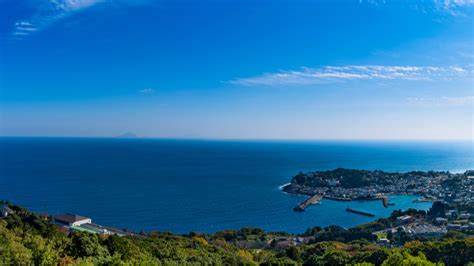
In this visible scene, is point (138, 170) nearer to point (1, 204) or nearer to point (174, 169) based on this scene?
point (174, 169)

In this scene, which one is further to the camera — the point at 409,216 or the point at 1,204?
the point at 409,216

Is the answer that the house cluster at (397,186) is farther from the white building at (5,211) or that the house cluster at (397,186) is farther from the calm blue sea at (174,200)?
the white building at (5,211)

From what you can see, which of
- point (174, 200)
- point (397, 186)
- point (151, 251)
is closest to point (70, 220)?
point (151, 251)

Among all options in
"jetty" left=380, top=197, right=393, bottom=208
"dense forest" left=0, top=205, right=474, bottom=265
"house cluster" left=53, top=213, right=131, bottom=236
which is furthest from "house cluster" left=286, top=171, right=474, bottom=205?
"house cluster" left=53, top=213, right=131, bottom=236

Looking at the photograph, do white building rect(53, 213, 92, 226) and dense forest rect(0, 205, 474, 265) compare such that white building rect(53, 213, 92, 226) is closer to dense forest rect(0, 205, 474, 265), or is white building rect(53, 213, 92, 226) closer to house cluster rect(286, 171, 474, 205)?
dense forest rect(0, 205, 474, 265)

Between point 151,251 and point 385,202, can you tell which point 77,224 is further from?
point 385,202

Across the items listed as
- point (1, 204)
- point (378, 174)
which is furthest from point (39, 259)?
point (378, 174)

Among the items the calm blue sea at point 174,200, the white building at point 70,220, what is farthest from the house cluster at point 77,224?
the calm blue sea at point 174,200
